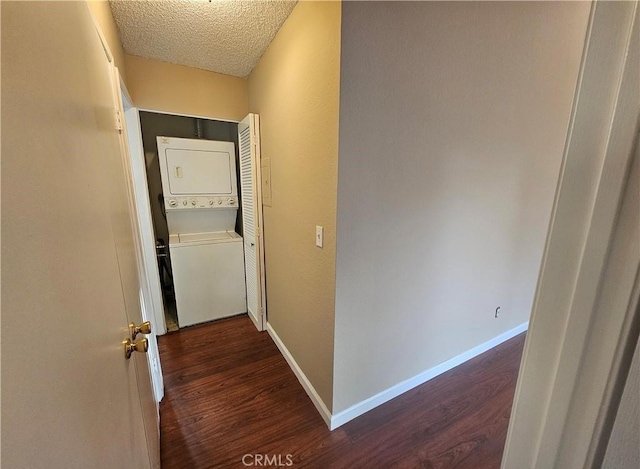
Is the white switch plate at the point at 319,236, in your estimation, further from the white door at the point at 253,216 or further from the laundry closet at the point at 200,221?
the laundry closet at the point at 200,221

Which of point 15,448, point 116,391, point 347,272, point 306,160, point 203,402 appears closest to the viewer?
point 15,448

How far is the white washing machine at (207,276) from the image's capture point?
2.45m

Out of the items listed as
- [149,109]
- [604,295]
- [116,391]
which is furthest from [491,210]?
[149,109]

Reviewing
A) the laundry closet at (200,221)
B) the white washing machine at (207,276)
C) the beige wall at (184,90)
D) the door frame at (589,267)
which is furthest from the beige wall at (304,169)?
the door frame at (589,267)

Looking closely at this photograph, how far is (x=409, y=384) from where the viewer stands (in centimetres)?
180

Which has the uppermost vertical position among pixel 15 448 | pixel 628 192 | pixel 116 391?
pixel 628 192

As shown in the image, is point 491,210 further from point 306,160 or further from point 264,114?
point 264,114

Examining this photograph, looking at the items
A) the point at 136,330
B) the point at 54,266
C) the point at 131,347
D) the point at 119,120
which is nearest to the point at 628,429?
the point at 54,266

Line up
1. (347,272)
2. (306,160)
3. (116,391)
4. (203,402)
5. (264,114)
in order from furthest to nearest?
(264,114) → (203,402) → (306,160) → (347,272) → (116,391)

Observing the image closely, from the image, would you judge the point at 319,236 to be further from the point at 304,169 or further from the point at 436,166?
the point at 436,166

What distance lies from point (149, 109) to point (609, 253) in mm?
2718

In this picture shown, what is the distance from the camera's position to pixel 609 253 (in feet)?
0.96

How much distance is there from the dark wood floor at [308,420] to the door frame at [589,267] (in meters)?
1.37

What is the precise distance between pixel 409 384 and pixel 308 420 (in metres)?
0.74
